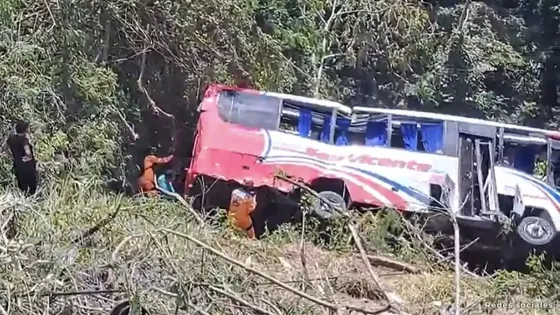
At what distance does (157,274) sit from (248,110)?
6.36 metres

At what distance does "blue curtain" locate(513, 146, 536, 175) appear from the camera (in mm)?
11367

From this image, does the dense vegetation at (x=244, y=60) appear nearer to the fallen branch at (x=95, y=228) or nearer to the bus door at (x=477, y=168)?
the bus door at (x=477, y=168)

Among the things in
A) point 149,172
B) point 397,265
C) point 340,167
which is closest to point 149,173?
point 149,172

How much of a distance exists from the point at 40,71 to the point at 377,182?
3993 millimetres

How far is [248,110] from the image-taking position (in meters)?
11.6

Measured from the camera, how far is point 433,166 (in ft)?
36.9

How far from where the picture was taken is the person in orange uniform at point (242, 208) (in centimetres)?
1080

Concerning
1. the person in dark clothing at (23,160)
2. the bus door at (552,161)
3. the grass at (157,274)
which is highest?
the bus door at (552,161)

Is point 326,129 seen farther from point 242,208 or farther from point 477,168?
point 477,168

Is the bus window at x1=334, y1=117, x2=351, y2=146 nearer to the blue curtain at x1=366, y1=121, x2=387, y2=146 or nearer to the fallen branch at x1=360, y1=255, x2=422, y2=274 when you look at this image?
the blue curtain at x1=366, y1=121, x2=387, y2=146

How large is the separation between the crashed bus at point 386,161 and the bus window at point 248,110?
0.01m

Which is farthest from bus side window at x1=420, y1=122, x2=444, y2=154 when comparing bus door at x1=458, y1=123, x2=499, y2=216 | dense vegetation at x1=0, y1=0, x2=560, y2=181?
dense vegetation at x1=0, y1=0, x2=560, y2=181

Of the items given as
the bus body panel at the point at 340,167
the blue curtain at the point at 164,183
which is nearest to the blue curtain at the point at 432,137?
the bus body panel at the point at 340,167

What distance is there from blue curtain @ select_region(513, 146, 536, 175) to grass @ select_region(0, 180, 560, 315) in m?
3.98
